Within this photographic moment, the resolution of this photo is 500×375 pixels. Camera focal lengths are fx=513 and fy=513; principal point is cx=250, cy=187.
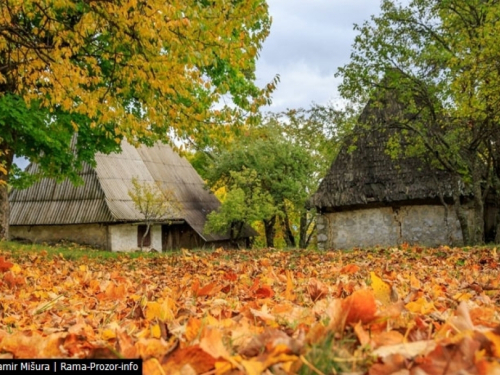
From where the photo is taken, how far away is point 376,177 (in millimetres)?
18250

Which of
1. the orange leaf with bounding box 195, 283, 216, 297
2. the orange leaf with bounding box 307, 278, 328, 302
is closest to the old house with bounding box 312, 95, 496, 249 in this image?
the orange leaf with bounding box 195, 283, 216, 297

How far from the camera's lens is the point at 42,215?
27.1 m

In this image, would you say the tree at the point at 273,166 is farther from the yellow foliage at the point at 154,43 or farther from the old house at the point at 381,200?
the yellow foliage at the point at 154,43

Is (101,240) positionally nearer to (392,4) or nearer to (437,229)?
(437,229)

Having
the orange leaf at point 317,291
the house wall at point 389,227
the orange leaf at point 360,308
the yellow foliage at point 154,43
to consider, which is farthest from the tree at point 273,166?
the orange leaf at point 360,308

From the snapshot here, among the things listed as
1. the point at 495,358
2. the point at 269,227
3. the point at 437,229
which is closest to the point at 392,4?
the point at 437,229

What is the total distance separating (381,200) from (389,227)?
116cm

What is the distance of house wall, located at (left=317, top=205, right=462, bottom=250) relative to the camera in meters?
17.4

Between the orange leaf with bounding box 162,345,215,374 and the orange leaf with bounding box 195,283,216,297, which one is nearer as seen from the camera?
the orange leaf with bounding box 162,345,215,374

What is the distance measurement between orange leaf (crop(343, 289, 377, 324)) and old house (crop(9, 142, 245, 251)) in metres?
24.2

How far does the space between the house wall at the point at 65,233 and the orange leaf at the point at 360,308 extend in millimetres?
25658

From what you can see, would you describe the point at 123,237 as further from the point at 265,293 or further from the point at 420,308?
the point at 420,308

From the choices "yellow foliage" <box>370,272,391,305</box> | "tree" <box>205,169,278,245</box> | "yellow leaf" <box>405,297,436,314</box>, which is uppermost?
"tree" <box>205,169,278,245</box>

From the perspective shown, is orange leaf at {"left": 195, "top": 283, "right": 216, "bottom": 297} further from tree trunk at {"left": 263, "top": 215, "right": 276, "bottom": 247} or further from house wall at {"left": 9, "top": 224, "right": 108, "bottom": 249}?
tree trunk at {"left": 263, "top": 215, "right": 276, "bottom": 247}
